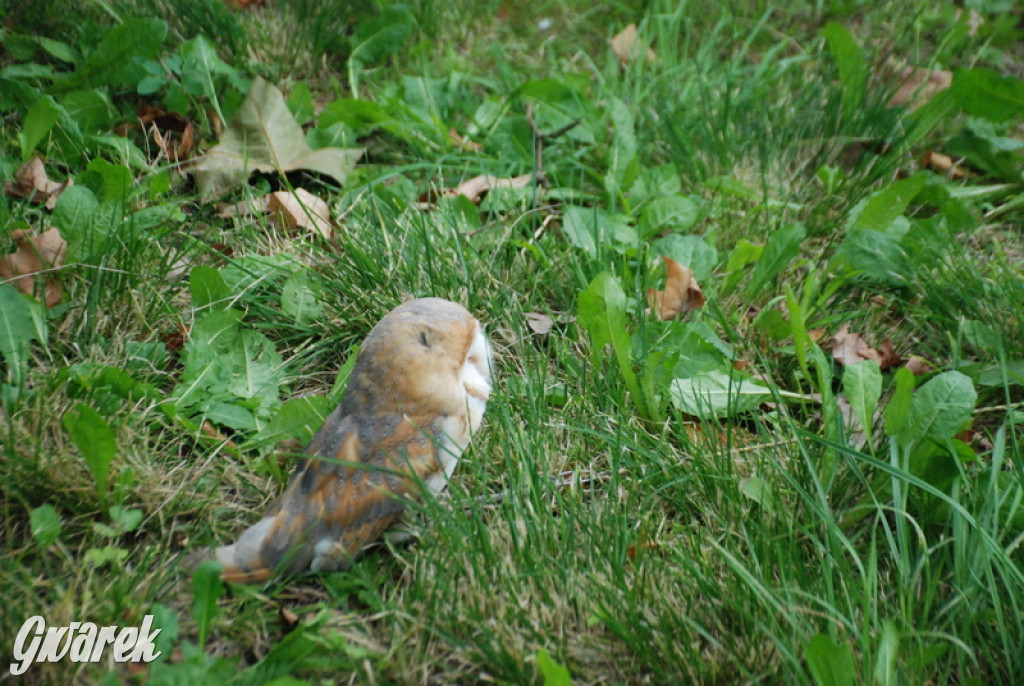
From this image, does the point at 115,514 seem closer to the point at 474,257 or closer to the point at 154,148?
the point at 474,257

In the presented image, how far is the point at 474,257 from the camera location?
2752 millimetres

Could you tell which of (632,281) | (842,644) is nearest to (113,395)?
(632,281)

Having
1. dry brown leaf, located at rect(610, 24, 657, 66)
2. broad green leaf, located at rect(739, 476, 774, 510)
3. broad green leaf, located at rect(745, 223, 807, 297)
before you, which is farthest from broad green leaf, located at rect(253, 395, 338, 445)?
dry brown leaf, located at rect(610, 24, 657, 66)

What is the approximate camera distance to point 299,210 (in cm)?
292

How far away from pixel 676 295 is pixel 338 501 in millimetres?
1380

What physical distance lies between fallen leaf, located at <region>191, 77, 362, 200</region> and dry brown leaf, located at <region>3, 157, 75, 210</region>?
0.47 meters

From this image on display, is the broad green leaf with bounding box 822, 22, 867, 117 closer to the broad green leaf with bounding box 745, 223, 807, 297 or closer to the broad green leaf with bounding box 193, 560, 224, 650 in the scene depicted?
the broad green leaf with bounding box 745, 223, 807, 297

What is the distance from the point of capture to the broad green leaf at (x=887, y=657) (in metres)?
1.62

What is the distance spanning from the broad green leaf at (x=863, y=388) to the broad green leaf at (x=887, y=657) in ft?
2.20

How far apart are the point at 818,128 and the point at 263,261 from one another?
7.69 feet

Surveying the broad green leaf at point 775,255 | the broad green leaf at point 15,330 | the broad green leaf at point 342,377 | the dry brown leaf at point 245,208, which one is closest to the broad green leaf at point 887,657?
the broad green leaf at point 775,255

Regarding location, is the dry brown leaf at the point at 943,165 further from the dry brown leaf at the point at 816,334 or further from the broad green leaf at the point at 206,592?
the broad green leaf at the point at 206,592

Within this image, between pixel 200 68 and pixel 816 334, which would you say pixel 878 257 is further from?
pixel 200 68

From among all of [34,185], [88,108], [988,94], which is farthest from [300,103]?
[988,94]
